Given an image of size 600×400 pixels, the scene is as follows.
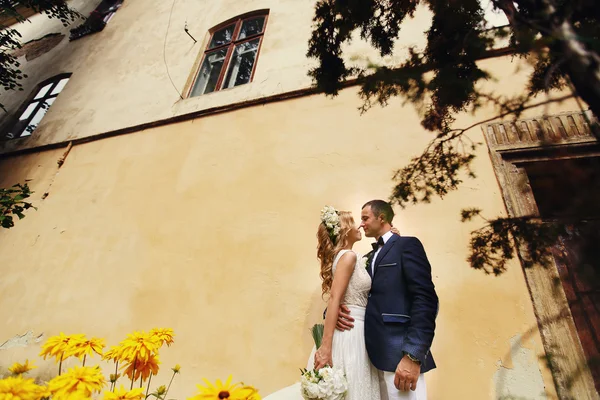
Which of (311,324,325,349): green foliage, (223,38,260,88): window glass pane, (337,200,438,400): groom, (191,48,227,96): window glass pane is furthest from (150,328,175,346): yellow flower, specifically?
(191,48,227,96): window glass pane

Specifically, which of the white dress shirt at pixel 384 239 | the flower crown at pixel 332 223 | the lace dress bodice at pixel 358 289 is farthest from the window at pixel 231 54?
the lace dress bodice at pixel 358 289

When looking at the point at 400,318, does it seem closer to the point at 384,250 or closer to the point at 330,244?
the point at 384,250

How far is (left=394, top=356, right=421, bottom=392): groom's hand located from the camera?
1.43m

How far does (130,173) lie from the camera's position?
448 centimetres

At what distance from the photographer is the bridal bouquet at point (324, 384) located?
4.89 ft

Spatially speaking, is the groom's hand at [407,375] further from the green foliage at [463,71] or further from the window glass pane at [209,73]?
the window glass pane at [209,73]

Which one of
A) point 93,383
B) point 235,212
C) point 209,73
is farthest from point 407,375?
point 209,73

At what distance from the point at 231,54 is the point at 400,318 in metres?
5.38

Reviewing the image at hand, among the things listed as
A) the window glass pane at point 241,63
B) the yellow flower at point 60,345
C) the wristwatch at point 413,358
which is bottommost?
the wristwatch at point 413,358

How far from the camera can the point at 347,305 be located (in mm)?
1847

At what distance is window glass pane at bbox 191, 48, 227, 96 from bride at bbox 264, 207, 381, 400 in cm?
426

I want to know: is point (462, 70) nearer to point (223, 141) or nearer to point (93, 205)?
point (223, 141)

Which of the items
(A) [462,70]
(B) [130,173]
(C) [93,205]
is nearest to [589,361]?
(A) [462,70]

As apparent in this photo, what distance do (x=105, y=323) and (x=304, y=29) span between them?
16.2 feet
